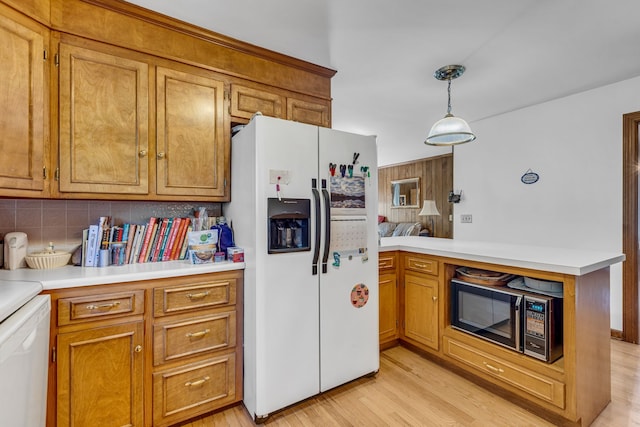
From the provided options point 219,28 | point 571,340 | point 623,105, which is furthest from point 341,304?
point 623,105

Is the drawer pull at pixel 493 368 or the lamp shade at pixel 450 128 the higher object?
the lamp shade at pixel 450 128

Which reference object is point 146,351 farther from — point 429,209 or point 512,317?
point 429,209

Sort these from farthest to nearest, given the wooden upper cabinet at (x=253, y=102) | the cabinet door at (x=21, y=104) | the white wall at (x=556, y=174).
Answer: the white wall at (x=556, y=174)
the wooden upper cabinet at (x=253, y=102)
the cabinet door at (x=21, y=104)

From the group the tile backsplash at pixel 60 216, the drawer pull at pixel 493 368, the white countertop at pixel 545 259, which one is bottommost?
the drawer pull at pixel 493 368

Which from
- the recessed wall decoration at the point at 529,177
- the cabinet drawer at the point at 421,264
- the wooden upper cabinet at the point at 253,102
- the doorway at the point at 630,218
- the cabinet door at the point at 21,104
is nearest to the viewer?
the cabinet door at the point at 21,104

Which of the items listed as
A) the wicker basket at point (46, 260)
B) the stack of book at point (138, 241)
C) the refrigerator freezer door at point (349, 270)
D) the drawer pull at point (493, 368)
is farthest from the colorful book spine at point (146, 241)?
the drawer pull at point (493, 368)

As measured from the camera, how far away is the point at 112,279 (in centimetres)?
Result: 152

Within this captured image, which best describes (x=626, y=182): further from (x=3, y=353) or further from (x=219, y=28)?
(x=3, y=353)

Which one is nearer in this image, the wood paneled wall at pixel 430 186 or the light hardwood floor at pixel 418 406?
the light hardwood floor at pixel 418 406

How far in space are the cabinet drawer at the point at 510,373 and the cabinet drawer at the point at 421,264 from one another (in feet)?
1.68

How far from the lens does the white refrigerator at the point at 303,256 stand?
5.72 feet

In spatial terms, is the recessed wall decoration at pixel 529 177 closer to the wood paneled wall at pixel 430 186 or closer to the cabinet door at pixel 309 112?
the wood paneled wall at pixel 430 186

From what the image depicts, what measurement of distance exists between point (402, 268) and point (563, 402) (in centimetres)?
128

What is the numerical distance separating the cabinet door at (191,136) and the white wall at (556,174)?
10.5 ft
